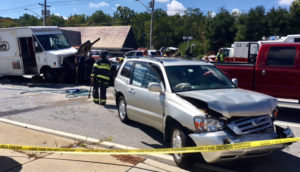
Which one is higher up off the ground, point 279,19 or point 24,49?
point 279,19

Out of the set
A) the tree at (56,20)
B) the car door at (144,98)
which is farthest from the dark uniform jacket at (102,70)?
the tree at (56,20)

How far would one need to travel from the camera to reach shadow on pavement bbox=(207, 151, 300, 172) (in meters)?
4.41

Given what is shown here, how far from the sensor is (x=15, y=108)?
29.2 feet

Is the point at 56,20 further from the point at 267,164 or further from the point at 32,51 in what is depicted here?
the point at 267,164

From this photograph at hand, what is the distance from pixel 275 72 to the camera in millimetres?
7828

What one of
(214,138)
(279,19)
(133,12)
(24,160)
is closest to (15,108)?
(24,160)

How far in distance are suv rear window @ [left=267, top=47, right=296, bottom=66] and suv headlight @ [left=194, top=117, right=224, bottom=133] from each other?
15.8ft

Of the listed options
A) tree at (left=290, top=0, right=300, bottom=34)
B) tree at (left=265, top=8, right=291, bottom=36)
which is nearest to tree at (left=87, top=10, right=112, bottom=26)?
tree at (left=265, top=8, right=291, bottom=36)

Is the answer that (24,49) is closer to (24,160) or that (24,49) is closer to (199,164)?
(24,160)

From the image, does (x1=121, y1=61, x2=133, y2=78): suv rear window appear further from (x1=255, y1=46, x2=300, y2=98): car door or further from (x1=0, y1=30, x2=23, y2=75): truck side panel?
(x1=0, y1=30, x2=23, y2=75): truck side panel

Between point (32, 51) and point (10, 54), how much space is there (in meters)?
1.25

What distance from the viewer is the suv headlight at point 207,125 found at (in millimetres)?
3908

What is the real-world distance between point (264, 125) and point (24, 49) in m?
15.2

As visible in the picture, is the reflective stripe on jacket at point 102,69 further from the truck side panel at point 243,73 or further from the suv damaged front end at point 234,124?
the suv damaged front end at point 234,124
